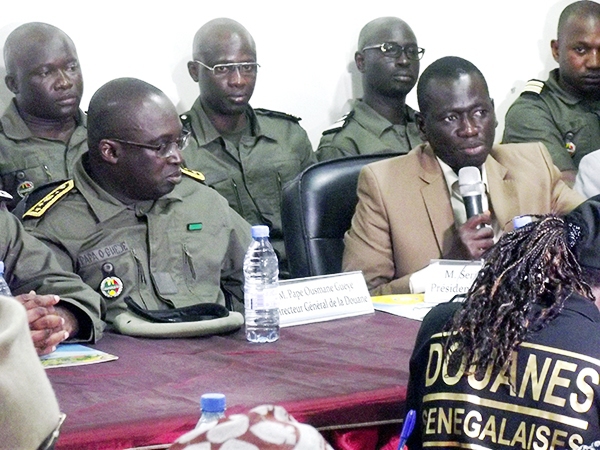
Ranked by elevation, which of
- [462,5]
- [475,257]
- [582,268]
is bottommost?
[475,257]

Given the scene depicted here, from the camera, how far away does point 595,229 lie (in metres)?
1.69

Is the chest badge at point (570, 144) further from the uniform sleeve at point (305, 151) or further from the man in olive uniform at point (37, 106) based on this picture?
the man in olive uniform at point (37, 106)

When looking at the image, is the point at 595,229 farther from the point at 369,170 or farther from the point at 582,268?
the point at 369,170

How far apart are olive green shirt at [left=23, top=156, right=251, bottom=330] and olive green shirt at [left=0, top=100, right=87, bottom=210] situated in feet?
3.13

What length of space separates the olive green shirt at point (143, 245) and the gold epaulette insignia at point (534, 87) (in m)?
2.22

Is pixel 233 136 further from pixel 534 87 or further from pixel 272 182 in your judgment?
pixel 534 87

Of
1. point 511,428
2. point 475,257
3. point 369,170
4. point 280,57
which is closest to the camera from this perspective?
point 511,428

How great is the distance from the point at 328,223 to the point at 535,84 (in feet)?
6.44

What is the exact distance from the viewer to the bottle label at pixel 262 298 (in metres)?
2.43

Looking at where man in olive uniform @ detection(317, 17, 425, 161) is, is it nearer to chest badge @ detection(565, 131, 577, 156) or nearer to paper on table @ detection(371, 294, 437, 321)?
chest badge @ detection(565, 131, 577, 156)

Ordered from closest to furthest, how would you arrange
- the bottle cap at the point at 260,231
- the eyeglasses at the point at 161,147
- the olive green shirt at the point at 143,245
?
the bottle cap at the point at 260,231
the olive green shirt at the point at 143,245
the eyeglasses at the point at 161,147

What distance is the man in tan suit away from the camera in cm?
312

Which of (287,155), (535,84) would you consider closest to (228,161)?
(287,155)

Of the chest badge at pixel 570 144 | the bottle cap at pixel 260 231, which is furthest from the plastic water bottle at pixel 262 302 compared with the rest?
the chest badge at pixel 570 144
